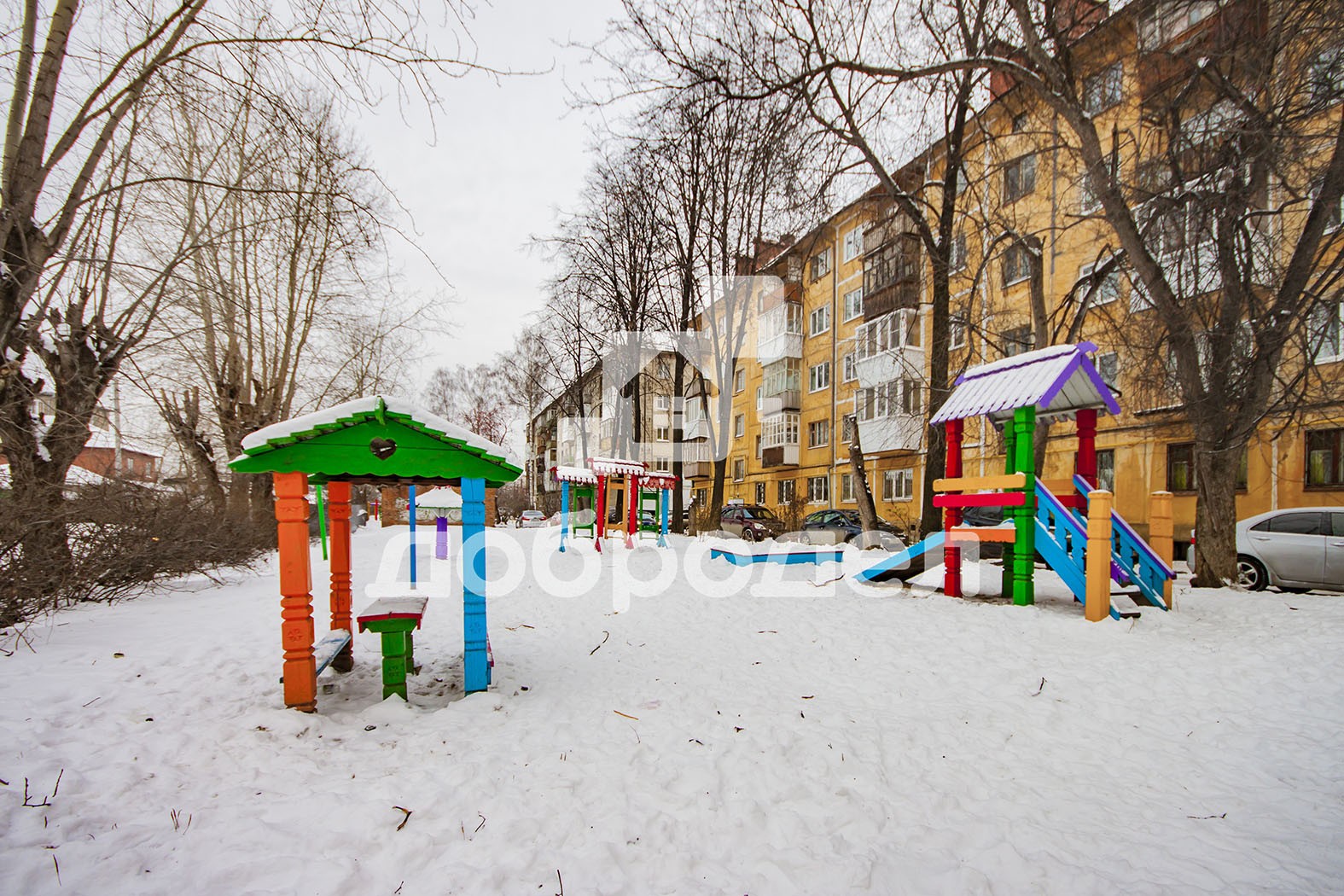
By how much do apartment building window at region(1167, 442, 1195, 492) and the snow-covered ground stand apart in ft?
46.6

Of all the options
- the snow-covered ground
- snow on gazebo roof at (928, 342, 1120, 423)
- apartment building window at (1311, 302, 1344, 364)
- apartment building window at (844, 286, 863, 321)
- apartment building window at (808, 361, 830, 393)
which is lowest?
the snow-covered ground

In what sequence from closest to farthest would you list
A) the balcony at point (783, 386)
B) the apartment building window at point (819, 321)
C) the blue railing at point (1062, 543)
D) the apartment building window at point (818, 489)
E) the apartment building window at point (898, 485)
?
the blue railing at point (1062, 543) → the apartment building window at point (898, 485) → the apartment building window at point (818, 489) → the apartment building window at point (819, 321) → the balcony at point (783, 386)

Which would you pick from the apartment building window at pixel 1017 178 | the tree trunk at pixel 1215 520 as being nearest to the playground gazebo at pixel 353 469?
the tree trunk at pixel 1215 520

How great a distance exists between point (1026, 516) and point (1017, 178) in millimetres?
8906

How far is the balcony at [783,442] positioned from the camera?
3428cm

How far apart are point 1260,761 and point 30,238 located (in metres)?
8.81

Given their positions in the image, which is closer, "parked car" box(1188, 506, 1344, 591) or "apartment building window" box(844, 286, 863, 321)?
"parked car" box(1188, 506, 1344, 591)

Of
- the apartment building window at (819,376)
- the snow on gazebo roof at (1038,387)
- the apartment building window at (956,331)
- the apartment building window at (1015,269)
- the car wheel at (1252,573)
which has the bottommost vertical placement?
the car wheel at (1252,573)

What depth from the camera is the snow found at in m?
4.12

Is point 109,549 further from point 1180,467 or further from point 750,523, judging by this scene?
point 1180,467

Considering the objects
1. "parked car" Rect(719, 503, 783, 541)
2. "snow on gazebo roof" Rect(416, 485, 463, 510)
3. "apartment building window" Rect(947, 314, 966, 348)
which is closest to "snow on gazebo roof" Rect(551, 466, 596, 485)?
"snow on gazebo roof" Rect(416, 485, 463, 510)

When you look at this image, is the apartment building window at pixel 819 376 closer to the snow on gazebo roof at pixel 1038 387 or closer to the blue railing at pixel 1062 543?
the snow on gazebo roof at pixel 1038 387

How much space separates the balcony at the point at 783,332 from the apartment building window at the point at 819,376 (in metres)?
1.50

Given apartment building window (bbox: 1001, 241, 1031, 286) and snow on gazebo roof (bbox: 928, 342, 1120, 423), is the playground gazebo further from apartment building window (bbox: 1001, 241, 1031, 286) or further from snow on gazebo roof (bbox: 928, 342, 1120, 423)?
apartment building window (bbox: 1001, 241, 1031, 286)
